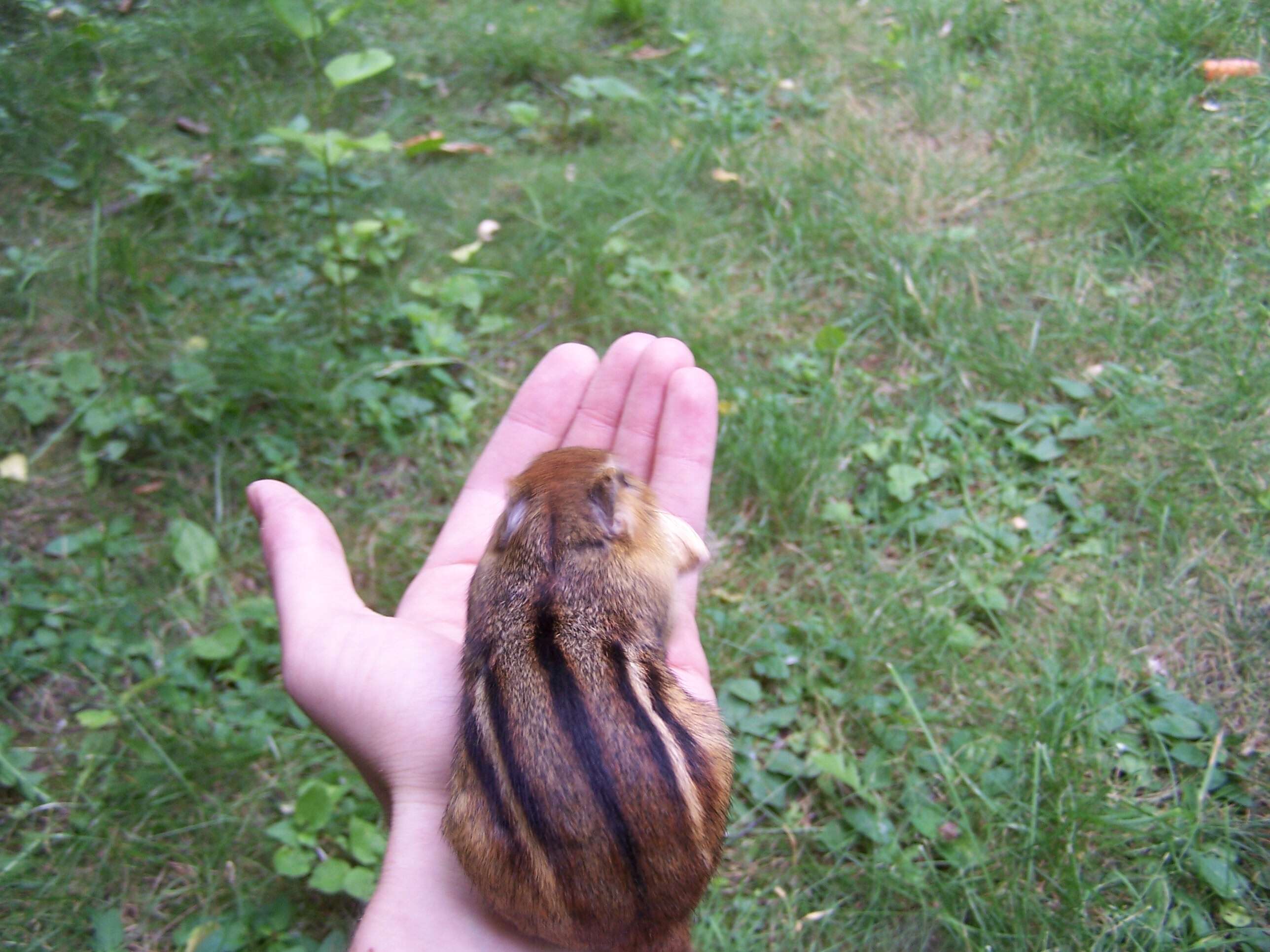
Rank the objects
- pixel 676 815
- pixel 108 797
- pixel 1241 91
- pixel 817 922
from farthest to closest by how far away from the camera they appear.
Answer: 1. pixel 1241 91
2. pixel 108 797
3. pixel 817 922
4. pixel 676 815

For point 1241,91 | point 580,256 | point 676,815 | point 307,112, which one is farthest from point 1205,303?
point 307,112

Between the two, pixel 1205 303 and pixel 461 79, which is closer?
pixel 1205 303

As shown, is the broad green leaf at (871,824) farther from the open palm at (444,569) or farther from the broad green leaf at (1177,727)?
the broad green leaf at (1177,727)

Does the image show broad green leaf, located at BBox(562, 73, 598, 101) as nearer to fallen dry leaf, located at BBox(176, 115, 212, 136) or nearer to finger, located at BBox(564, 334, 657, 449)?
fallen dry leaf, located at BBox(176, 115, 212, 136)

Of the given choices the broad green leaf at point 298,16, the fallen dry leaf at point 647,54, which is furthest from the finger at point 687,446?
the fallen dry leaf at point 647,54

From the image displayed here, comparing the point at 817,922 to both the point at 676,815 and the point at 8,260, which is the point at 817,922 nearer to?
the point at 676,815

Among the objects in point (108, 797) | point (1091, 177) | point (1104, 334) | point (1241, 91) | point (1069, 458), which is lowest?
point (108, 797)

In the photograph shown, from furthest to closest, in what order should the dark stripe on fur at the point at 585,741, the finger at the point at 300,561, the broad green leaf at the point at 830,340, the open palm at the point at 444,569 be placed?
1. the broad green leaf at the point at 830,340
2. the finger at the point at 300,561
3. the open palm at the point at 444,569
4. the dark stripe on fur at the point at 585,741
